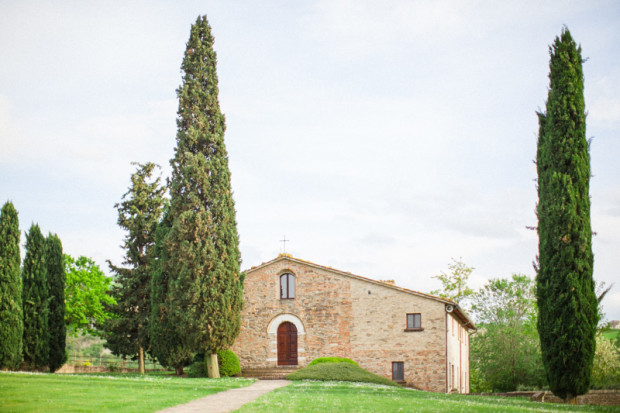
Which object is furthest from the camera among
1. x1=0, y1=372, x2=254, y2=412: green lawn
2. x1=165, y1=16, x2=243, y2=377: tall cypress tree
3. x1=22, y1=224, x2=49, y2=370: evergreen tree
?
x1=22, y1=224, x2=49, y2=370: evergreen tree

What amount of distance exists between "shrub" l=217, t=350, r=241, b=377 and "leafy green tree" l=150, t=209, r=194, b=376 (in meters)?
2.24

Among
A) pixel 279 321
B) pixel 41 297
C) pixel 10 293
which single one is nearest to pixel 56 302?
pixel 41 297

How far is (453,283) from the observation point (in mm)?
51156

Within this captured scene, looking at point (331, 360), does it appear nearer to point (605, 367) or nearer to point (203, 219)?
point (203, 219)

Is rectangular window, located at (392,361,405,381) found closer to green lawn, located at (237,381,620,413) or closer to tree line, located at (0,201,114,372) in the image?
green lawn, located at (237,381,620,413)

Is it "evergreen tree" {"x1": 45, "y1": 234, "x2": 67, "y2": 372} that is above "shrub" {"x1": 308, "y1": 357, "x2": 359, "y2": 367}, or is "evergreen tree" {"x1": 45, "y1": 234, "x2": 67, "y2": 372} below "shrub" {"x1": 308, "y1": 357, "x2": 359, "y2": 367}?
above

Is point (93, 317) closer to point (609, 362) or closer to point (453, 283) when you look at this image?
point (609, 362)

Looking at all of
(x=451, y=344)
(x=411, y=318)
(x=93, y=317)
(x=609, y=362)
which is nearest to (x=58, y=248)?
(x=93, y=317)

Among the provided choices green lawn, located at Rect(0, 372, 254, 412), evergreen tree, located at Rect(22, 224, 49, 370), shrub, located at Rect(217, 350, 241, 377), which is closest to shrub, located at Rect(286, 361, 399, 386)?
shrub, located at Rect(217, 350, 241, 377)

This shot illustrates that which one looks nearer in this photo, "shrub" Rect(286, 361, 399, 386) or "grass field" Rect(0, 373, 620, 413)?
"grass field" Rect(0, 373, 620, 413)

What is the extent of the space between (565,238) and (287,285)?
1553cm

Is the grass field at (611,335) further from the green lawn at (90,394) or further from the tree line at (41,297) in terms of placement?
the tree line at (41,297)

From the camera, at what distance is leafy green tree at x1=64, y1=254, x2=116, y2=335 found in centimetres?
2972

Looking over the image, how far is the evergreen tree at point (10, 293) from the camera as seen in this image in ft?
76.1
